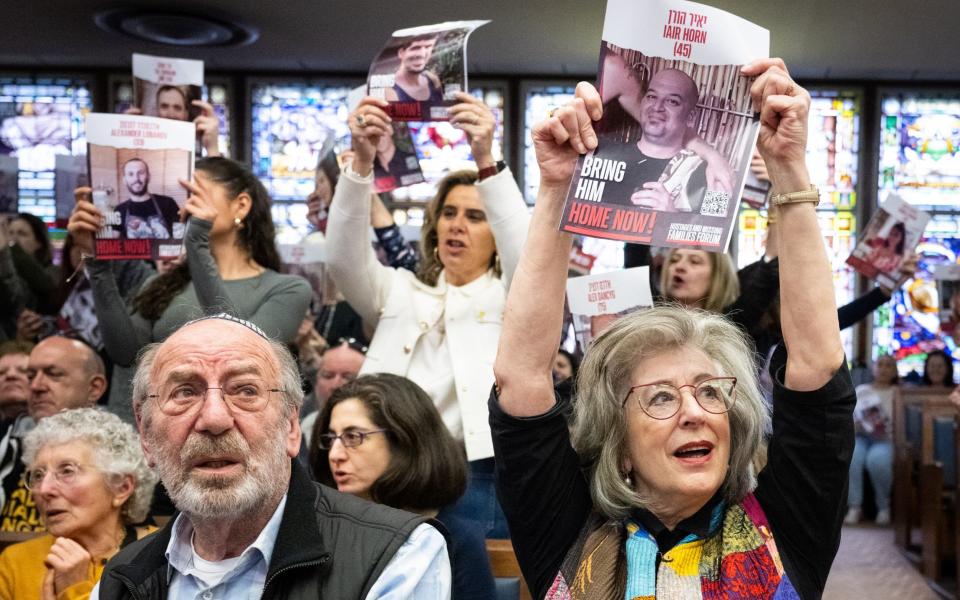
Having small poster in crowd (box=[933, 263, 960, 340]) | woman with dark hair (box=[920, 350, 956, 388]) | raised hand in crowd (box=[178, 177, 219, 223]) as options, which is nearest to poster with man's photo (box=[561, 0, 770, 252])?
raised hand in crowd (box=[178, 177, 219, 223])

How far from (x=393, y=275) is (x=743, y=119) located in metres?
1.82

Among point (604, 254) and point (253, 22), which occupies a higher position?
point (253, 22)

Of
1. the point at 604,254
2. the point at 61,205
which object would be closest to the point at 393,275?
the point at 61,205

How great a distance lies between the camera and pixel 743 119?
6.62 feet

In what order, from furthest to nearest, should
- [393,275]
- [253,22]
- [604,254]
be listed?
[604,254], [253,22], [393,275]

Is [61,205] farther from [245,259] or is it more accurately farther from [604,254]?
[604,254]

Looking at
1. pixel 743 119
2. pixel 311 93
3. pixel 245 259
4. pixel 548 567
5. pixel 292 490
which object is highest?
pixel 311 93

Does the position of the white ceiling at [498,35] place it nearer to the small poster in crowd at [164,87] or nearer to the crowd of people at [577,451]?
the small poster in crowd at [164,87]

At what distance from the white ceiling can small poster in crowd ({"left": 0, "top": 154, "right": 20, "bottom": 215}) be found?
3.88 metres

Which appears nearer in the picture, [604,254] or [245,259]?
[245,259]

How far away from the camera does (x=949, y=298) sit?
19.8 feet

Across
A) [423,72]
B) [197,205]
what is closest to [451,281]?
[423,72]

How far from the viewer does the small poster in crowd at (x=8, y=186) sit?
519 centimetres

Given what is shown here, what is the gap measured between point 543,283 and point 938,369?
8441mm
